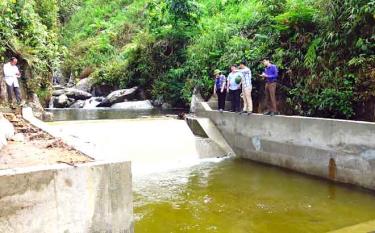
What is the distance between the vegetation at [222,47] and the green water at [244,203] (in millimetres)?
2750

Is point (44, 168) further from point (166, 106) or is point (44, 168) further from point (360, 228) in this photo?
point (166, 106)

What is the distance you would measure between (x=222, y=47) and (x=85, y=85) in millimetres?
14399

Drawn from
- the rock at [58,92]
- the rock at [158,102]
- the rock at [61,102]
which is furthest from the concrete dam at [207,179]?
the rock at [58,92]

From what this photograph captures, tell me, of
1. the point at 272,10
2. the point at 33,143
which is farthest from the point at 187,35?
the point at 33,143

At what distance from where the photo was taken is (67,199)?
473 centimetres

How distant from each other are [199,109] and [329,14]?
5556mm

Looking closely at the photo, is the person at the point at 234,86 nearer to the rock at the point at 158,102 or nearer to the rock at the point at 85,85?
the rock at the point at 158,102

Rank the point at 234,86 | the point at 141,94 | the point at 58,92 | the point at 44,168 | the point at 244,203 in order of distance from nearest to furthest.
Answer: the point at 44,168
the point at 244,203
the point at 234,86
the point at 141,94
the point at 58,92

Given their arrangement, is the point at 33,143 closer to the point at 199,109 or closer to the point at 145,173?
the point at 145,173

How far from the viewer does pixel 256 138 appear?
11688 millimetres

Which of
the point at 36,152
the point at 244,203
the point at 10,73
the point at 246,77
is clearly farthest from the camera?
the point at 10,73

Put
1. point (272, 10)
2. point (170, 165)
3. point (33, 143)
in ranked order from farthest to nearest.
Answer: point (272, 10) < point (170, 165) < point (33, 143)

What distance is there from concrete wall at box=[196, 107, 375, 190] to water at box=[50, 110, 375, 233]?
33 centimetres

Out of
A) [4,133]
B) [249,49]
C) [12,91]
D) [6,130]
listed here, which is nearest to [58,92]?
[12,91]
